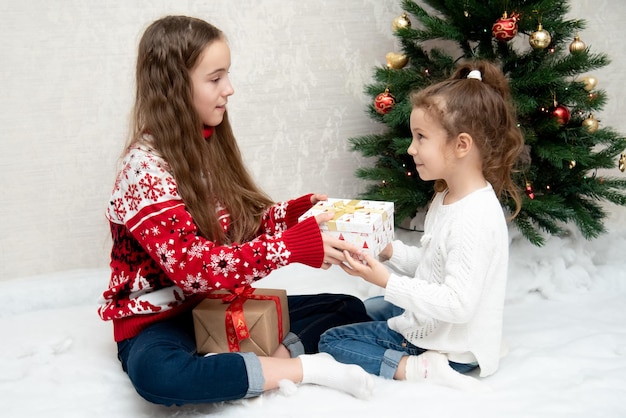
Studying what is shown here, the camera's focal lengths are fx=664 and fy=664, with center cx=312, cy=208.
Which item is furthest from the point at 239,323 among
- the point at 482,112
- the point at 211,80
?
the point at 482,112

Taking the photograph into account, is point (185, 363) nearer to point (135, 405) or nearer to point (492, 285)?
point (135, 405)

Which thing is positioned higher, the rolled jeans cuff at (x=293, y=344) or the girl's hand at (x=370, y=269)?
the girl's hand at (x=370, y=269)

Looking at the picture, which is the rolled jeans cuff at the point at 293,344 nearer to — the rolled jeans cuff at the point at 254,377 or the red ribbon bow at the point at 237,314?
the red ribbon bow at the point at 237,314

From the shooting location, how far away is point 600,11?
2.09 m

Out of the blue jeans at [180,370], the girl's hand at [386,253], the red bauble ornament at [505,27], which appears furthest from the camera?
the red bauble ornament at [505,27]

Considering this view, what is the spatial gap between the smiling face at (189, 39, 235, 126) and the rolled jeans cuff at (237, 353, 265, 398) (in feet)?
1.64

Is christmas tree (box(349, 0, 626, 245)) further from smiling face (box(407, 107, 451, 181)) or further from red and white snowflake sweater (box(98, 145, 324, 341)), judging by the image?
red and white snowflake sweater (box(98, 145, 324, 341))

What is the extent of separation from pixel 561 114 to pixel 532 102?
0.09 meters

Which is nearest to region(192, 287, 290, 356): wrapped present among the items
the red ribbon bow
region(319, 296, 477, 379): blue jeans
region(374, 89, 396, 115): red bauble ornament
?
the red ribbon bow

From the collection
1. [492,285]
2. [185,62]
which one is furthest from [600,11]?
[185,62]

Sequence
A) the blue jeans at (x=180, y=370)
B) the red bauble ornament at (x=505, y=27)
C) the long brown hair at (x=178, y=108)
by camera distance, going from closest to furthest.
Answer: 1. the blue jeans at (x=180, y=370)
2. the long brown hair at (x=178, y=108)
3. the red bauble ornament at (x=505, y=27)

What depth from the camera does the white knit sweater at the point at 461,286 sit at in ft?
3.96

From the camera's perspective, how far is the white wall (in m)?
1.87

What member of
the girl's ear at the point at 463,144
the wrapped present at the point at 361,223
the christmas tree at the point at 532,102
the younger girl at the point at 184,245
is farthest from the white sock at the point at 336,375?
the christmas tree at the point at 532,102
